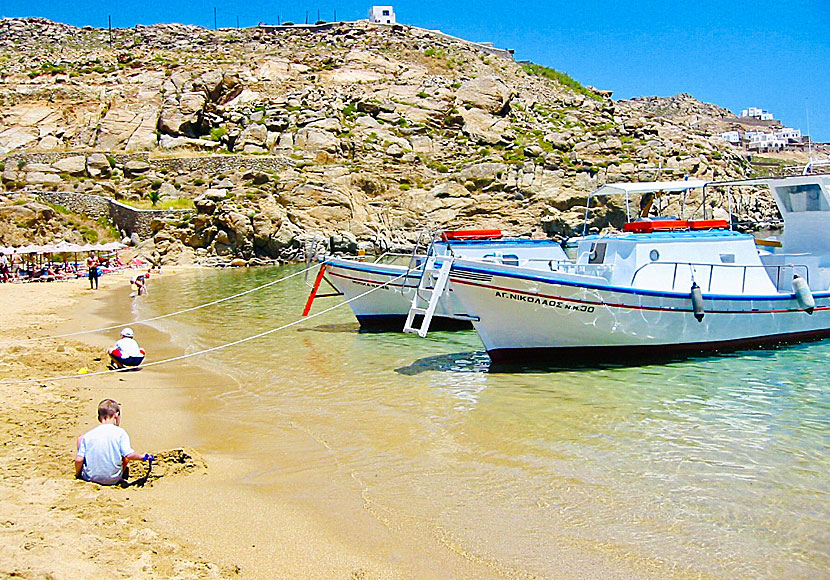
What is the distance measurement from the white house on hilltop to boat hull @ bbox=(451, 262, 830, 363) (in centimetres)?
10049

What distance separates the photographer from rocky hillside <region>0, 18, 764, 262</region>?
4678cm

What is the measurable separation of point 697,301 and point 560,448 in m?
6.65

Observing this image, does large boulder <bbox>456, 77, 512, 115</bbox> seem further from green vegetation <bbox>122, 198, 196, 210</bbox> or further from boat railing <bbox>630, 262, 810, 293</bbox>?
boat railing <bbox>630, 262, 810, 293</bbox>

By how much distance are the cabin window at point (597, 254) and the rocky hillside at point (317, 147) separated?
1157 inches

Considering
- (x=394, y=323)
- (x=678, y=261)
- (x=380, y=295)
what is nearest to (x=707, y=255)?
(x=678, y=261)

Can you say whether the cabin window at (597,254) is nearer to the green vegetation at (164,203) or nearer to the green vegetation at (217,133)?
the green vegetation at (164,203)

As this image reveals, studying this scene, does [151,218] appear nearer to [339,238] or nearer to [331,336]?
[339,238]

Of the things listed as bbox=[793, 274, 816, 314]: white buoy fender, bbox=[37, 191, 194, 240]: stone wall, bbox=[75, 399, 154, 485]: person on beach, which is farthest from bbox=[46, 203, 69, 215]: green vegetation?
bbox=[75, 399, 154, 485]: person on beach

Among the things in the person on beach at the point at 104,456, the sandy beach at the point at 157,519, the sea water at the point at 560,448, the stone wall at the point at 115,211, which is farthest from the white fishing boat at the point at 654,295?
the stone wall at the point at 115,211

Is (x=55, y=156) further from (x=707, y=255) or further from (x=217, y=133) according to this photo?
(x=707, y=255)

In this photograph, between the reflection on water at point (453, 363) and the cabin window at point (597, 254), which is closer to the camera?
the reflection on water at point (453, 363)

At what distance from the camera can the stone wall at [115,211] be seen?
46.1 metres

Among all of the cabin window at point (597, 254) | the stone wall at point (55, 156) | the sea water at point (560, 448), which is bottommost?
the sea water at point (560, 448)

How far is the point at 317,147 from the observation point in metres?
54.4
